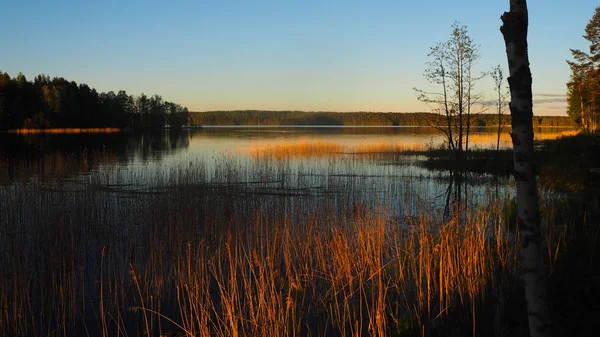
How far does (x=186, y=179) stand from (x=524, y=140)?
1504cm

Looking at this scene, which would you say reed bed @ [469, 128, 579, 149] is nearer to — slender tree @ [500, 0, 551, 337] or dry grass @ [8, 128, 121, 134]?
slender tree @ [500, 0, 551, 337]

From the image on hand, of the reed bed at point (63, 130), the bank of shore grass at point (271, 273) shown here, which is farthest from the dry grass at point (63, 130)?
the bank of shore grass at point (271, 273)

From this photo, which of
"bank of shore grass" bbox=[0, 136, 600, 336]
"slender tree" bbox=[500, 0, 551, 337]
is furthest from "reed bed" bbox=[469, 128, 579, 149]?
"slender tree" bbox=[500, 0, 551, 337]

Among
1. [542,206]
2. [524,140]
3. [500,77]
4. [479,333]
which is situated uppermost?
[500,77]

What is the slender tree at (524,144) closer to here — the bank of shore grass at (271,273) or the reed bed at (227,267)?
the bank of shore grass at (271,273)

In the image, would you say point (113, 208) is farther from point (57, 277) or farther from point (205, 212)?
point (57, 277)

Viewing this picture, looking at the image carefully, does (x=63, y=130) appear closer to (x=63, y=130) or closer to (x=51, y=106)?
(x=63, y=130)

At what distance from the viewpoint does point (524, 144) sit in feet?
8.98

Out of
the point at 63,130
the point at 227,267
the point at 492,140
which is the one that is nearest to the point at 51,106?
the point at 63,130

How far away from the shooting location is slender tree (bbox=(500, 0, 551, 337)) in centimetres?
273

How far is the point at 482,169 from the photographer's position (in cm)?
2336

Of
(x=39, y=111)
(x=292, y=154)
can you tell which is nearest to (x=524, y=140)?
(x=292, y=154)

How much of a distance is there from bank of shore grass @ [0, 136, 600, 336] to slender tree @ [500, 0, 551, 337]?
5.32ft

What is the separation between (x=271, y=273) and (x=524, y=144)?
10.9 feet
